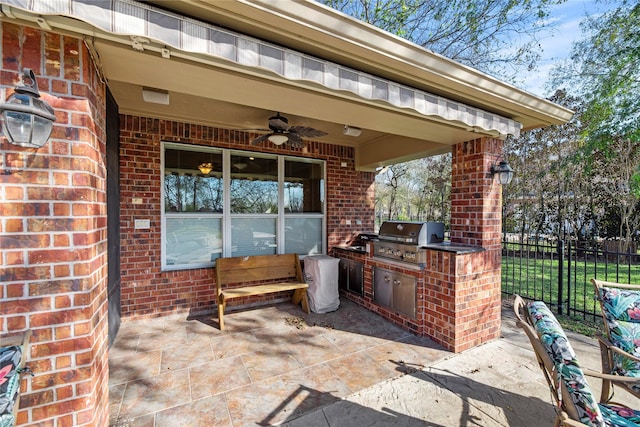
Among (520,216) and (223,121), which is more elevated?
(223,121)

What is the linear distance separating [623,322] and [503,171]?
5.97 feet

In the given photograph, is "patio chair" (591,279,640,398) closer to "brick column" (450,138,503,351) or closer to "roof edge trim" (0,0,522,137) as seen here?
"brick column" (450,138,503,351)

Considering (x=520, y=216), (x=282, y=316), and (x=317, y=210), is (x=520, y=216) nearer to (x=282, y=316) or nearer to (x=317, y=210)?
(x=317, y=210)

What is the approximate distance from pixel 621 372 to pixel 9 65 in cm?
413

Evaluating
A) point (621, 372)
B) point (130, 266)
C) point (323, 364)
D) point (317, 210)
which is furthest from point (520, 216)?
point (130, 266)

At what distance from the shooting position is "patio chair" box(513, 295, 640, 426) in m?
1.24

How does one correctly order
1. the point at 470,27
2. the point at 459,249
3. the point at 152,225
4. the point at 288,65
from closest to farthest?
the point at 288,65, the point at 459,249, the point at 152,225, the point at 470,27

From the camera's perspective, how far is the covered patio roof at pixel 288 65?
55.0 inches

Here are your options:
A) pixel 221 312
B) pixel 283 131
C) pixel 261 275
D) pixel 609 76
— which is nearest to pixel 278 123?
pixel 283 131

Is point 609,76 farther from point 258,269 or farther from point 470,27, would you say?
point 258,269

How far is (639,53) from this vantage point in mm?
4301

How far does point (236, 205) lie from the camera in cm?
433

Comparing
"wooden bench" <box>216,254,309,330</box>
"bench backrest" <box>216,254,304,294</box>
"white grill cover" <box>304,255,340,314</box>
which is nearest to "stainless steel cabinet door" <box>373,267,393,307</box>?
"white grill cover" <box>304,255,340,314</box>

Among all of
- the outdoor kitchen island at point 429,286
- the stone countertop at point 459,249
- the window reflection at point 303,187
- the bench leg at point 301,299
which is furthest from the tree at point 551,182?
the bench leg at point 301,299
